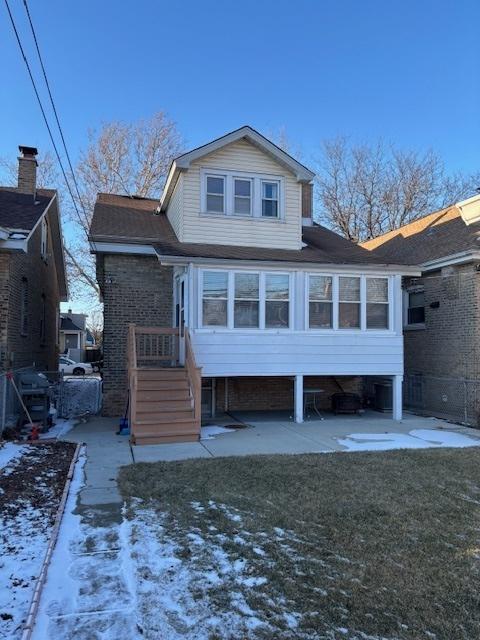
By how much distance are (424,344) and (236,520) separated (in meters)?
10.3

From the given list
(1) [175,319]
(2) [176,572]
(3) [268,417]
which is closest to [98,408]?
(1) [175,319]

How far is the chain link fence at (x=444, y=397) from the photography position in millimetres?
11477

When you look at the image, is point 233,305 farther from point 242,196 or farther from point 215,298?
point 242,196

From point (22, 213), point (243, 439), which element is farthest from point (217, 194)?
point (243, 439)

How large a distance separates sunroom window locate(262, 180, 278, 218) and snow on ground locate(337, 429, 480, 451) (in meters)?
5.78

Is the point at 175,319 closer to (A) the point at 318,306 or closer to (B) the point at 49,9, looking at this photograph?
(A) the point at 318,306

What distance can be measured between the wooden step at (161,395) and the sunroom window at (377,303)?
4.73 meters

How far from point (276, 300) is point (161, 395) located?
3.40 m

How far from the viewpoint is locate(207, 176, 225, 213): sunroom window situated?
11992 mm

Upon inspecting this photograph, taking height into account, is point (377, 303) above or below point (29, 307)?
above

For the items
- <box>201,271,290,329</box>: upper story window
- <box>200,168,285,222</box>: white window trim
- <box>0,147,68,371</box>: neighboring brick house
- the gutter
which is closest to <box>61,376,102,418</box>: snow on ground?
<box>0,147,68,371</box>: neighboring brick house

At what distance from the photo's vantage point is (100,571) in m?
3.74

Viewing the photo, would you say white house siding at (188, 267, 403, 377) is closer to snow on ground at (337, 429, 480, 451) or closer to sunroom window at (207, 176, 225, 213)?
snow on ground at (337, 429, 480, 451)

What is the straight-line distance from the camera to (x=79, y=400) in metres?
13.4
